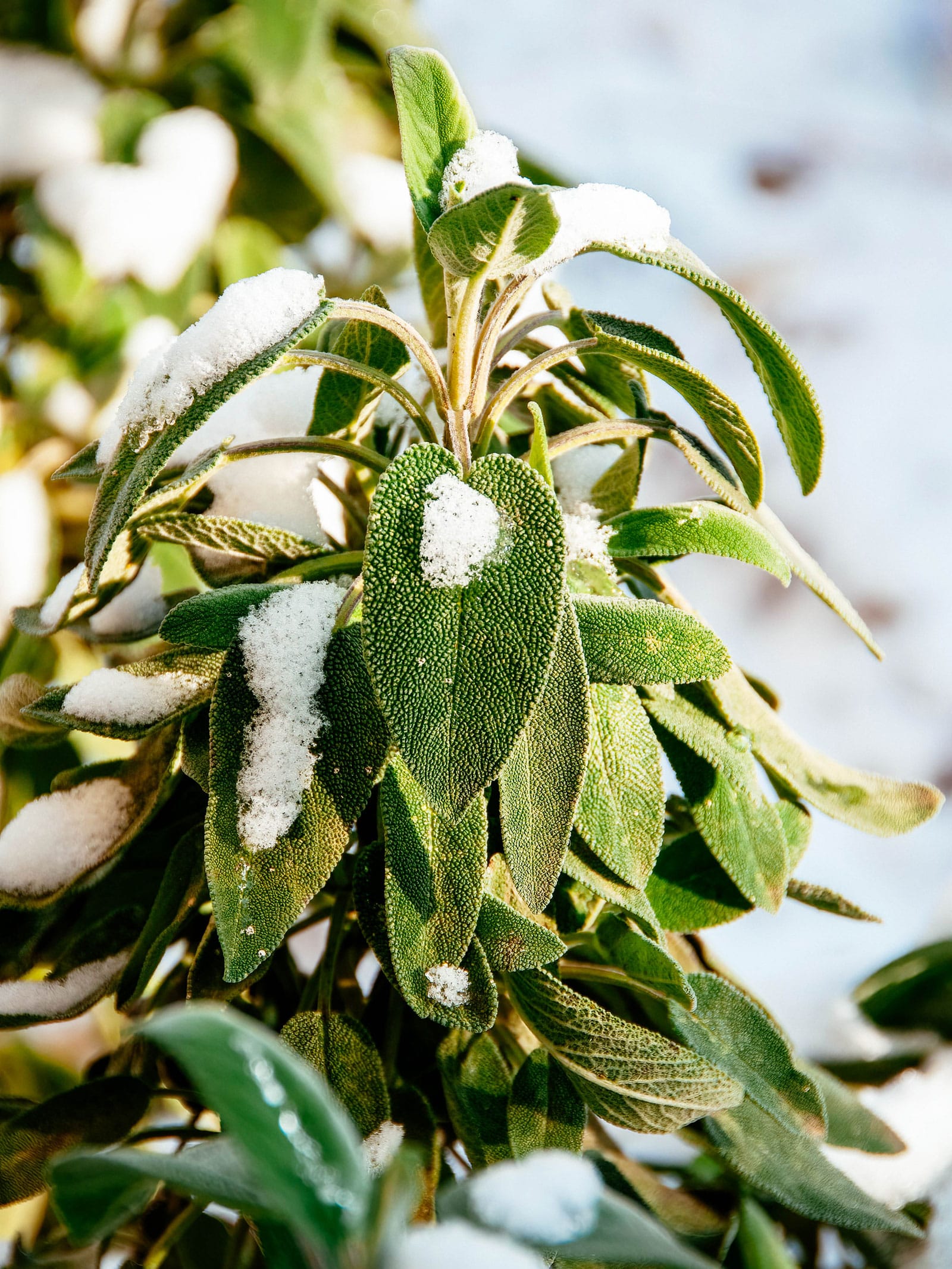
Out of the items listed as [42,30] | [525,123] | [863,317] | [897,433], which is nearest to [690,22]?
[525,123]

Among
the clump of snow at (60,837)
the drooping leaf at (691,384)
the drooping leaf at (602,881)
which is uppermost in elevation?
the drooping leaf at (691,384)

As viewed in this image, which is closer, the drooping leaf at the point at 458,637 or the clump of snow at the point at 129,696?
the drooping leaf at the point at 458,637

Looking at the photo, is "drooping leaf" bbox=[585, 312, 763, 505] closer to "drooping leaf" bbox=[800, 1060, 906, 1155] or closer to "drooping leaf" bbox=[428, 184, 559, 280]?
"drooping leaf" bbox=[428, 184, 559, 280]

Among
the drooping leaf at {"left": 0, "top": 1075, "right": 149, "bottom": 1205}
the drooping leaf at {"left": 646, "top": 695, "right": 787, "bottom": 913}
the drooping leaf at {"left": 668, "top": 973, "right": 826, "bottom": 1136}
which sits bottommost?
the drooping leaf at {"left": 0, "top": 1075, "right": 149, "bottom": 1205}

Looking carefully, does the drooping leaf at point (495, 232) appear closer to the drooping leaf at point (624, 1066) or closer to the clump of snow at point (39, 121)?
the drooping leaf at point (624, 1066)

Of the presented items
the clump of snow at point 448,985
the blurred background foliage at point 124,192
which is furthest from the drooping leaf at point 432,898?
the blurred background foliage at point 124,192

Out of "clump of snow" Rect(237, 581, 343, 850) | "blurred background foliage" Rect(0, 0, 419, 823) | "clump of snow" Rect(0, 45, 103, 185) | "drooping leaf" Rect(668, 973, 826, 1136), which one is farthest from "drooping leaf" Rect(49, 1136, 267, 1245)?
"clump of snow" Rect(0, 45, 103, 185)

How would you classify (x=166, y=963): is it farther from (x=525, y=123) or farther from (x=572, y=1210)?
(x=525, y=123)
